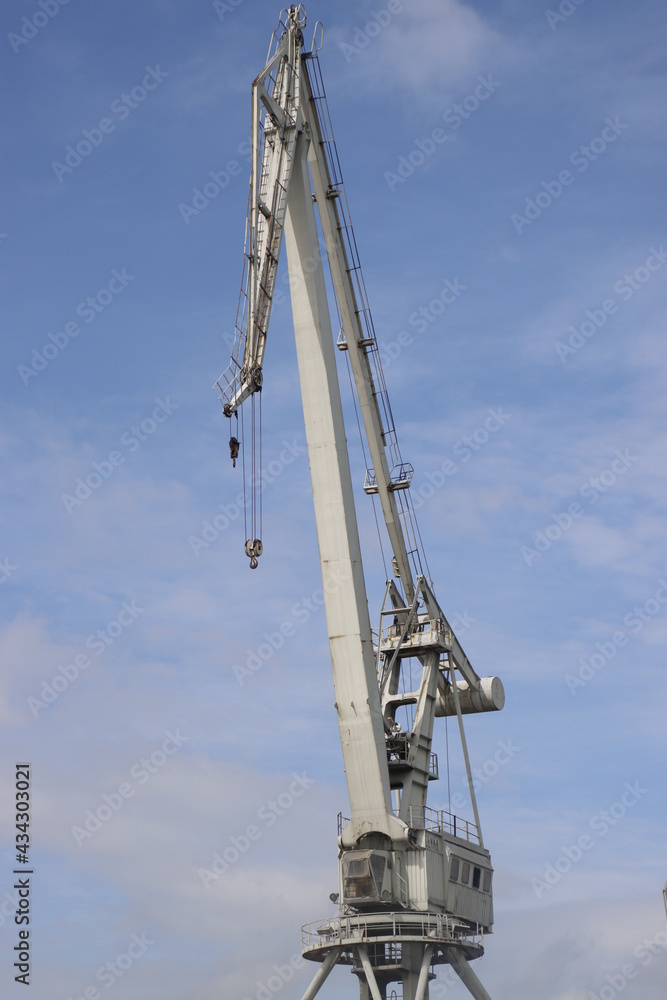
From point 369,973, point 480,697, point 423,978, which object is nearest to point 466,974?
point 423,978

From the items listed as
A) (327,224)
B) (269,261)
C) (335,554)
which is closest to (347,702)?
(335,554)

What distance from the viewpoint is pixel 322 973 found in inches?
1668

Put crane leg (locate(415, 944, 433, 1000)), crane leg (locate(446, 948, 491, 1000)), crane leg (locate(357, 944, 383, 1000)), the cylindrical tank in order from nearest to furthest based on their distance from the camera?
1. crane leg (locate(357, 944, 383, 1000))
2. crane leg (locate(415, 944, 433, 1000))
3. crane leg (locate(446, 948, 491, 1000))
4. the cylindrical tank

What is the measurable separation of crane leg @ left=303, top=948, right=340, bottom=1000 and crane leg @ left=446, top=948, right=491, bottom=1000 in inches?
153

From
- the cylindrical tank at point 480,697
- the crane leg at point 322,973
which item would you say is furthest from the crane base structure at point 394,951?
the cylindrical tank at point 480,697

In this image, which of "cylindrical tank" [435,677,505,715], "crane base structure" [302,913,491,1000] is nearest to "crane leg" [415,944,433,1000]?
"crane base structure" [302,913,491,1000]

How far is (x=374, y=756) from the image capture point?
41.7 meters

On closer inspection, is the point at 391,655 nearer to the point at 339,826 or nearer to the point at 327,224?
the point at 339,826

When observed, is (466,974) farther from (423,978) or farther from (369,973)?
(369,973)

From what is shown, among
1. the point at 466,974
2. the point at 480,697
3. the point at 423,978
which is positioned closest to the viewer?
the point at 423,978

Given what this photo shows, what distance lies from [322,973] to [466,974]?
16.2 ft

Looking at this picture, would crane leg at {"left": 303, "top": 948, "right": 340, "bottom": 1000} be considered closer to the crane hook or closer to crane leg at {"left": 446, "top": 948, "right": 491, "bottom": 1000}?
crane leg at {"left": 446, "top": 948, "right": 491, "bottom": 1000}

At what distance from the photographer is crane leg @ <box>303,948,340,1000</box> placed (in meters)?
42.2

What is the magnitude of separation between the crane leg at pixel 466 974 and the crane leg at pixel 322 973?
12.8 ft
